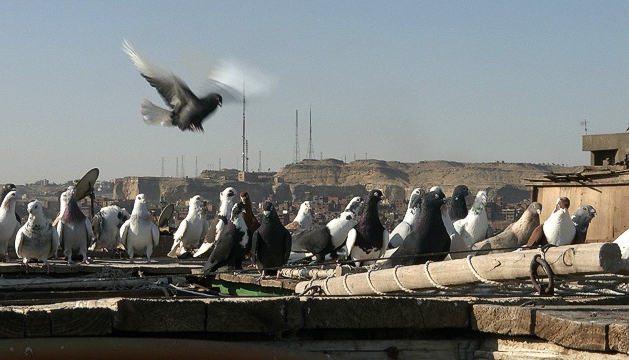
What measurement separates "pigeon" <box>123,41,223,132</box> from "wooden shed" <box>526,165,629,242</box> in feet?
22.4

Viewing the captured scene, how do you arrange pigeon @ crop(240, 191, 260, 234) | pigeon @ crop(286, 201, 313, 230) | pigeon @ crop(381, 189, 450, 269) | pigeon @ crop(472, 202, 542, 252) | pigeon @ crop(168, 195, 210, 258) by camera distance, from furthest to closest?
pigeon @ crop(286, 201, 313, 230) → pigeon @ crop(168, 195, 210, 258) → pigeon @ crop(240, 191, 260, 234) → pigeon @ crop(472, 202, 542, 252) → pigeon @ crop(381, 189, 450, 269)

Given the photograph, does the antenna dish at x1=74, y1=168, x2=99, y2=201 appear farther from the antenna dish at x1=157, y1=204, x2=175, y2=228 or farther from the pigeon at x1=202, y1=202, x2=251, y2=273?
the pigeon at x1=202, y1=202, x2=251, y2=273

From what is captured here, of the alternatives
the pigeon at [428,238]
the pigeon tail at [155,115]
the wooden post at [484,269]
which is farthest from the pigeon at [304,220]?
the wooden post at [484,269]

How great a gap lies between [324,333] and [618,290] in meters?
2.49

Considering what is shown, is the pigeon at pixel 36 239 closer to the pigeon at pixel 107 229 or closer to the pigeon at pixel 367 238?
the pigeon at pixel 367 238

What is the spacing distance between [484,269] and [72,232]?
1115cm

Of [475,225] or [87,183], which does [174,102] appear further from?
[87,183]

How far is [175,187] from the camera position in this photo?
115m

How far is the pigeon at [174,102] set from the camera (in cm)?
1434

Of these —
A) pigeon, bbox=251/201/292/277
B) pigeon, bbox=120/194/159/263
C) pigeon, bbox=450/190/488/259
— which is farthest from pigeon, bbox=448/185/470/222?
pigeon, bbox=251/201/292/277

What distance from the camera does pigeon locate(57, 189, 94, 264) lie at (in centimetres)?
1706

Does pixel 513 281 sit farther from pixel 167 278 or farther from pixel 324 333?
pixel 167 278

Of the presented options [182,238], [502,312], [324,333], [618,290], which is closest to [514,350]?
[502,312]

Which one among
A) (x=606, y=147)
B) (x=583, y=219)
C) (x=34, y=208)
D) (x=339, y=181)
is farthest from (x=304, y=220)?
(x=339, y=181)
